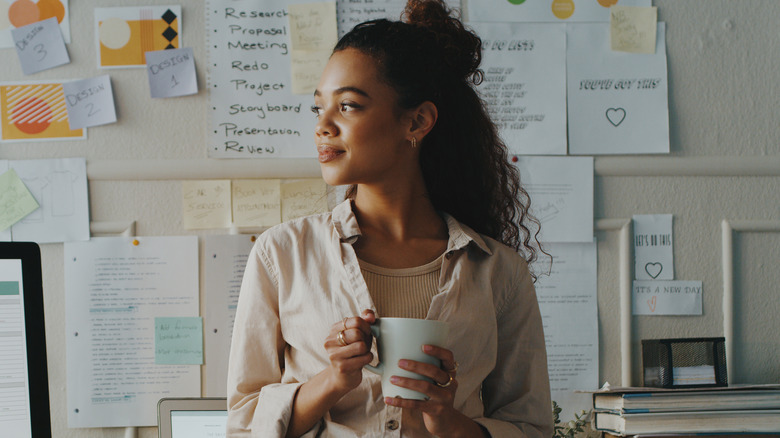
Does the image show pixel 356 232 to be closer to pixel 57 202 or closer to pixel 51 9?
pixel 57 202

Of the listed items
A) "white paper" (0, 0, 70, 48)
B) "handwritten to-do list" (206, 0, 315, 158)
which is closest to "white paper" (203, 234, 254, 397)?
"handwritten to-do list" (206, 0, 315, 158)

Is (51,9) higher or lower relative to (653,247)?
higher

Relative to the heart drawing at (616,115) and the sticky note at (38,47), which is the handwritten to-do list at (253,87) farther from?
the heart drawing at (616,115)

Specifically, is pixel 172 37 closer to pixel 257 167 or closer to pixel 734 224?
pixel 257 167

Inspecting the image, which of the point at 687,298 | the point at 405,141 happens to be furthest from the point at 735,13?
the point at 405,141

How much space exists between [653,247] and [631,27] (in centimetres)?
48

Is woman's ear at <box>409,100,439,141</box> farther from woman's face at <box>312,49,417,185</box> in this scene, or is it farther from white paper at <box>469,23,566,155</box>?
white paper at <box>469,23,566,155</box>

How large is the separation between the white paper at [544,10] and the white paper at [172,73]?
0.59m

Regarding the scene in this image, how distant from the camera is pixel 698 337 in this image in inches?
54.6

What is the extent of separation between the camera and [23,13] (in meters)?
1.32

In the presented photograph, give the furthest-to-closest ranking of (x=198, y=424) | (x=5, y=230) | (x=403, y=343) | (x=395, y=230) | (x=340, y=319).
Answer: (x=5, y=230)
(x=198, y=424)
(x=395, y=230)
(x=340, y=319)
(x=403, y=343)

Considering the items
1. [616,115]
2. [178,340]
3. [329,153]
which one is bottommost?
[178,340]

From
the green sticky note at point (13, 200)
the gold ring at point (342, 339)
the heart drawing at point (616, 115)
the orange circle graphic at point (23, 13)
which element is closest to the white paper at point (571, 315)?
the heart drawing at point (616, 115)

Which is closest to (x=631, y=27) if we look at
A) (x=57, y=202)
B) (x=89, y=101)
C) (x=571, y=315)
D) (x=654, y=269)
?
(x=654, y=269)
